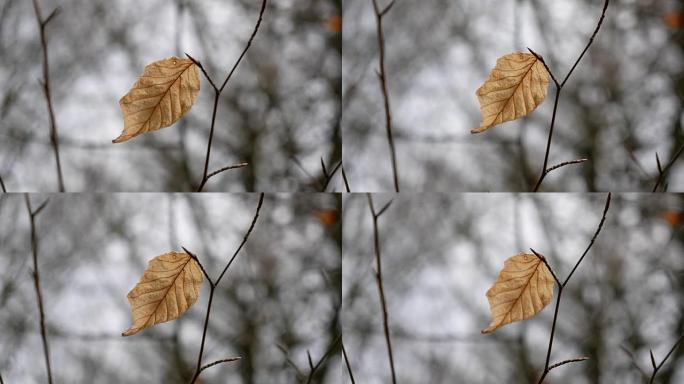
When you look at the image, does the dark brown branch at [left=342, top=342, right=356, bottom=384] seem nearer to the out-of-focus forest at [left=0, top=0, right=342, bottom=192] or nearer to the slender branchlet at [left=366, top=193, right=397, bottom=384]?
the slender branchlet at [left=366, top=193, right=397, bottom=384]

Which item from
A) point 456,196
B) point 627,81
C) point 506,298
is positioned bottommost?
point 506,298

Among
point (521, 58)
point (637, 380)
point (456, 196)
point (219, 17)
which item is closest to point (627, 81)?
point (521, 58)

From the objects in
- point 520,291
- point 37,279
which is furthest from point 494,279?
point 37,279

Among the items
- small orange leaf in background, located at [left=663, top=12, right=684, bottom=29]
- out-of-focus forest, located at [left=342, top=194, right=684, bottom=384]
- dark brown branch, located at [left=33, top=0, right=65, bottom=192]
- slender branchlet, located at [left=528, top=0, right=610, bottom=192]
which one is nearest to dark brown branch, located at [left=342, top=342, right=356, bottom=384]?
out-of-focus forest, located at [left=342, top=194, right=684, bottom=384]

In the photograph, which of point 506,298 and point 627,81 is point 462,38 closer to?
point 627,81

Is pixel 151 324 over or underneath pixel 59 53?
underneath

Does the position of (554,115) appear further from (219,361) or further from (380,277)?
(219,361)
